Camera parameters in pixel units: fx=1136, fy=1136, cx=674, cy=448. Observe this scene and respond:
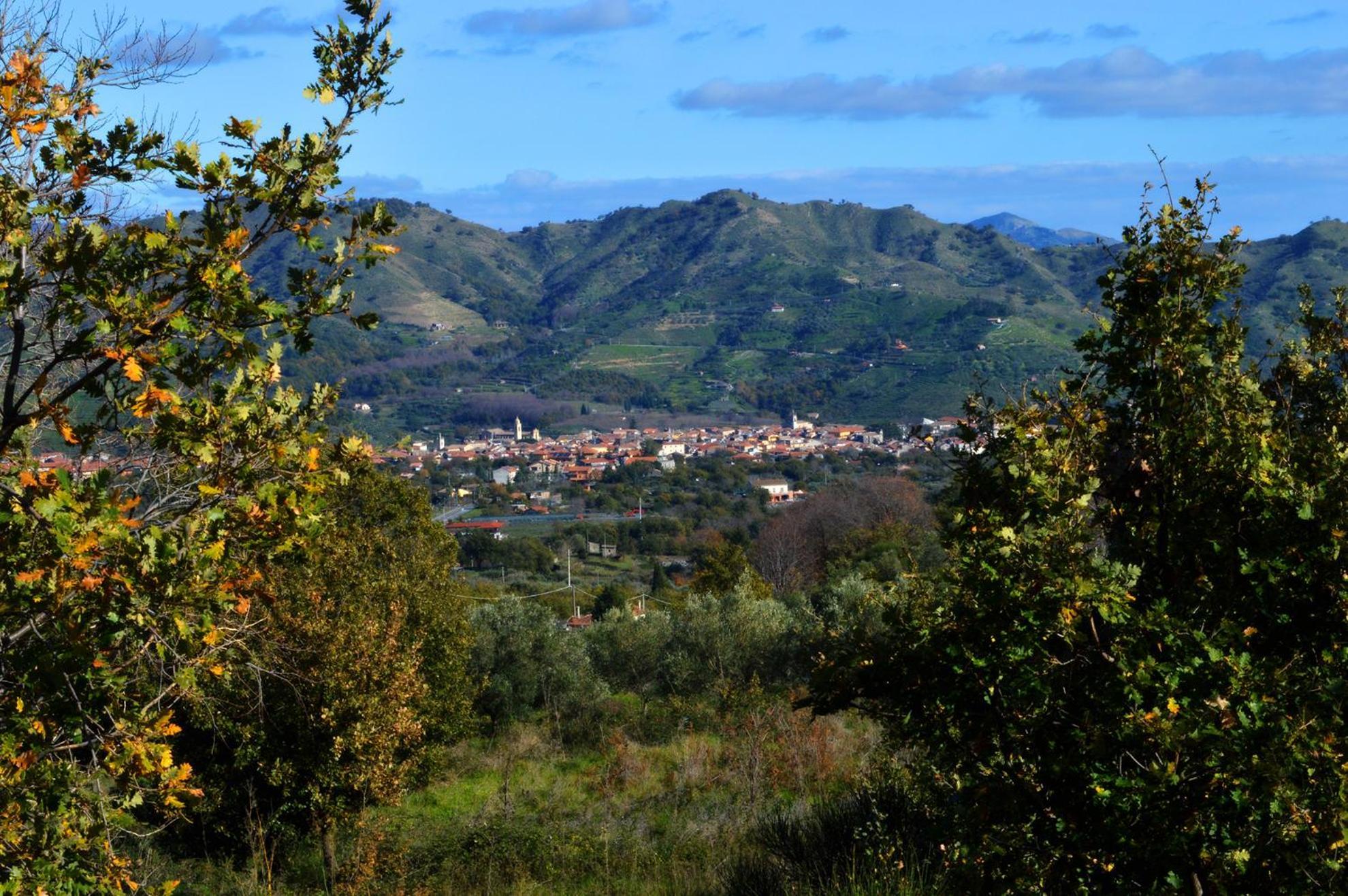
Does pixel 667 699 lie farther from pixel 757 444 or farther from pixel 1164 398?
pixel 757 444

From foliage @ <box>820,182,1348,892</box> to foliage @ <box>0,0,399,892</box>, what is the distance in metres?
2.41

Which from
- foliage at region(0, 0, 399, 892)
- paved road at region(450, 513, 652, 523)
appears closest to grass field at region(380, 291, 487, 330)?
paved road at region(450, 513, 652, 523)

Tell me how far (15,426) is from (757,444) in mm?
103407

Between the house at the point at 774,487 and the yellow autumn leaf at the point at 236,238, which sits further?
the house at the point at 774,487

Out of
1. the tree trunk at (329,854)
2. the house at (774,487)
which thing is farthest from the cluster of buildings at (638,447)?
the tree trunk at (329,854)

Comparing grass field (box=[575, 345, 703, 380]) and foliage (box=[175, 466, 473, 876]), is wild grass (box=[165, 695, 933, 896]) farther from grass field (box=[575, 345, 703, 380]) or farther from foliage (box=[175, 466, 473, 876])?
grass field (box=[575, 345, 703, 380])

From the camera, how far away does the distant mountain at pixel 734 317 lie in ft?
385

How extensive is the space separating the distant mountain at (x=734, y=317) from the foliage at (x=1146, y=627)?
287ft

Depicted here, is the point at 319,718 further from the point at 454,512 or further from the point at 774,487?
the point at 774,487

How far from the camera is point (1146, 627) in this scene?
3564 mm

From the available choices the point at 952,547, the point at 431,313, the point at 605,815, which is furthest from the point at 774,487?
the point at 431,313

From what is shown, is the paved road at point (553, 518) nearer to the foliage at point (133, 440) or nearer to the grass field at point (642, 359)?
the grass field at point (642, 359)

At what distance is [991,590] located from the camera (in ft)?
12.5

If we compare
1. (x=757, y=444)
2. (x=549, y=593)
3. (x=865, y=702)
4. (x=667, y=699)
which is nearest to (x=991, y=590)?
(x=865, y=702)
